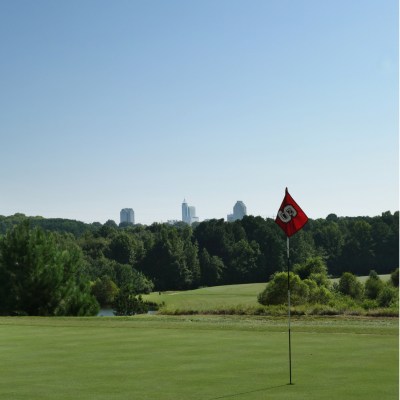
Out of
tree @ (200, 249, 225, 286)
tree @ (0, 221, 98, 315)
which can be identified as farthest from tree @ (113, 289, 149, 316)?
tree @ (200, 249, 225, 286)

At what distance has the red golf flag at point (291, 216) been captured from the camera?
13.2 meters

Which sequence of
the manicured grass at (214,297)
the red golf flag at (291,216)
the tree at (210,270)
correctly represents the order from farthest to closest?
the tree at (210,270), the manicured grass at (214,297), the red golf flag at (291,216)

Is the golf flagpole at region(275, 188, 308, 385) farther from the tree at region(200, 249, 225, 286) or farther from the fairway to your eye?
the tree at region(200, 249, 225, 286)

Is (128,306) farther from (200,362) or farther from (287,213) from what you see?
(287,213)

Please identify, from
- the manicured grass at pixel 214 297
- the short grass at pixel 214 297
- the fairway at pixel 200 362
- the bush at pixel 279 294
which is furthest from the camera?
the manicured grass at pixel 214 297

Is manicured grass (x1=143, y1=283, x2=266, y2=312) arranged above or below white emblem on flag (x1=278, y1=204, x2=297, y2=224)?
below

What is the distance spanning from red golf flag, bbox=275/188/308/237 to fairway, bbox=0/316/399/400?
8.83ft

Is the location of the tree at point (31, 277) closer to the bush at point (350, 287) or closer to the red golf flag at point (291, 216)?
the bush at point (350, 287)

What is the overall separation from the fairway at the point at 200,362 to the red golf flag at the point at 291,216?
2.69 m

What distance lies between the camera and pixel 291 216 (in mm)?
13266

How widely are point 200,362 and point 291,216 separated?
368 centimetres

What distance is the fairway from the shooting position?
428 inches

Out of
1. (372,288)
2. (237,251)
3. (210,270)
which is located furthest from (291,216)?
(237,251)

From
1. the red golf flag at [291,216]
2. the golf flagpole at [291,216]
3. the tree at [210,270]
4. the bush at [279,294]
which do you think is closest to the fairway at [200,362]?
the golf flagpole at [291,216]
